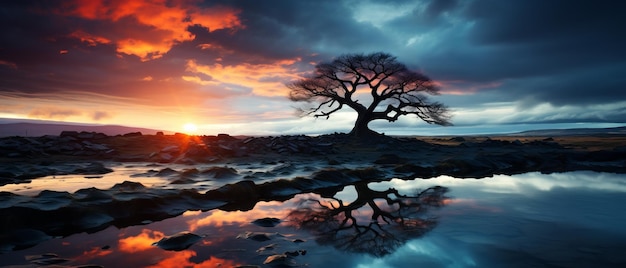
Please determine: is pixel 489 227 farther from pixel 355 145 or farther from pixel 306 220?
pixel 355 145

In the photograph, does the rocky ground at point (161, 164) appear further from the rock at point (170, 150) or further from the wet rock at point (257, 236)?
the wet rock at point (257, 236)

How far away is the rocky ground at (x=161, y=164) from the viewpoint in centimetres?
561

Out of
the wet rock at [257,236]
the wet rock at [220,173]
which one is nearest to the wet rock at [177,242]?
the wet rock at [257,236]

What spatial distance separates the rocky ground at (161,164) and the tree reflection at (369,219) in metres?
1.58

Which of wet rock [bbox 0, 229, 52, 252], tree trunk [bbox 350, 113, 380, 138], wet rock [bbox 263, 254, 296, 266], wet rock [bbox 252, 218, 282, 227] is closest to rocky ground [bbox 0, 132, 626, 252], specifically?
wet rock [bbox 0, 229, 52, 252]

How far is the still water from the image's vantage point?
4.04 m

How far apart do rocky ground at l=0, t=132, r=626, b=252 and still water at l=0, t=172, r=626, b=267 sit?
643 mm

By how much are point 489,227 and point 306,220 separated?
10.6 feet

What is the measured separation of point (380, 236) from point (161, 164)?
39.7 feet

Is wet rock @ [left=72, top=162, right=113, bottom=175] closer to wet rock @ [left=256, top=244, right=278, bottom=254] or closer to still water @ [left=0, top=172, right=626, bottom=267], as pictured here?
still water @ [left=0, top=172, right=626, bottom=267]

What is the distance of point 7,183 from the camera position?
8.68 meters

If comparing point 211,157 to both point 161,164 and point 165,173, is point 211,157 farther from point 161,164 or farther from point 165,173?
point 165,173

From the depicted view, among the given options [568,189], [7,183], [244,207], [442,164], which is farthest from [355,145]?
[7,183]

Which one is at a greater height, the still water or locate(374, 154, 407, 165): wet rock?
locate(374, 154, 407, 165): wet rock
